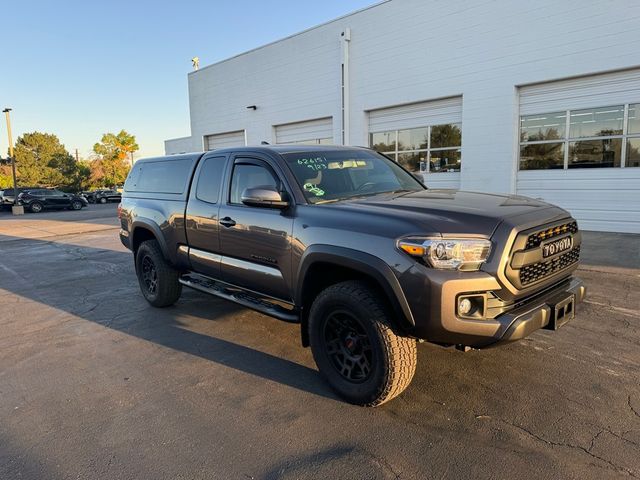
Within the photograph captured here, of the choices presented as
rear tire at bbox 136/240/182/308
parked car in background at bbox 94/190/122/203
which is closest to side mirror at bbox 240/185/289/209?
rear tire at bbox 136/240/182/308

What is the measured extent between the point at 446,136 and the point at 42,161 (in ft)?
153

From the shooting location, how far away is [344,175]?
4234mm

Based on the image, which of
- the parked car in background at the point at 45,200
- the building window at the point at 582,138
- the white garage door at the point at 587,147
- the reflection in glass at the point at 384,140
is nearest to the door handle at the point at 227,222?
the white garage door at the point at 587,147

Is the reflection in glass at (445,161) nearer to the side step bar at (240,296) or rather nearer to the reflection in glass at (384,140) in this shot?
the reflection in glass at (384,140)

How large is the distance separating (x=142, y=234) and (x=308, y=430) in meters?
4.10

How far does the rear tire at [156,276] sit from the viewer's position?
5.64m

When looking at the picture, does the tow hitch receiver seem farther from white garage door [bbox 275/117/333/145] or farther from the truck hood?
white garage door [bbox 275/117/333/145]

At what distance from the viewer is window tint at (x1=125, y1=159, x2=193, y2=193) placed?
533 cm

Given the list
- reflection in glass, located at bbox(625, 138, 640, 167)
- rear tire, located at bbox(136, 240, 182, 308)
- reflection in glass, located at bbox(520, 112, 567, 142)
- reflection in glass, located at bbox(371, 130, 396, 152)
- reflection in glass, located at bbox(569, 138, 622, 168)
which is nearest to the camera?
rear tire, located at bbox(136, 240, 182, 308)

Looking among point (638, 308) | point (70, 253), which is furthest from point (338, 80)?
point (638, 308)

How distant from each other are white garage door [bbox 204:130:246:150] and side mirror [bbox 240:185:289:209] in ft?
56.7

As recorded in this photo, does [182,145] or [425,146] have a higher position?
[182,145]

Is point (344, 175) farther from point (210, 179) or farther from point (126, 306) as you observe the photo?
point (126, 306)

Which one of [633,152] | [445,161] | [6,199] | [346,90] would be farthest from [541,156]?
[6,199]
